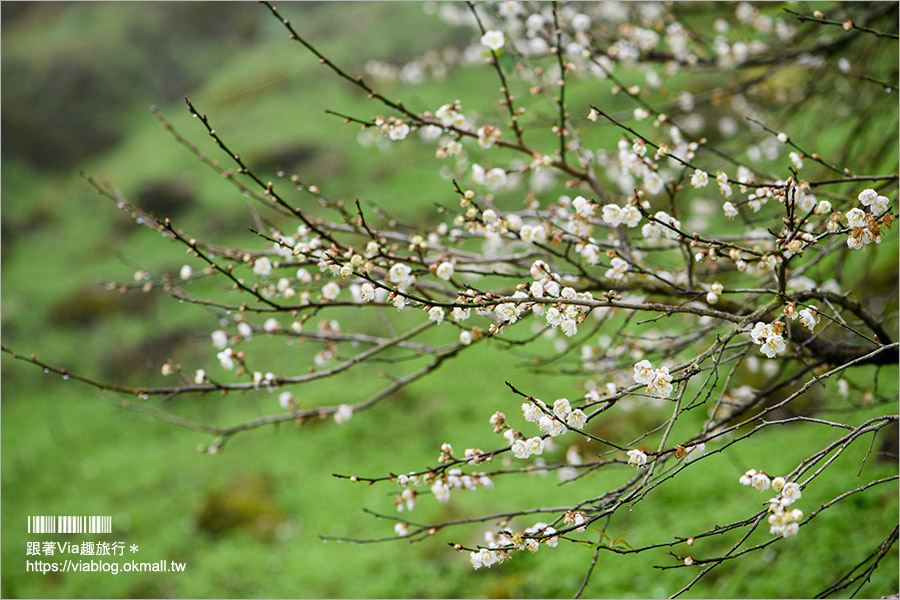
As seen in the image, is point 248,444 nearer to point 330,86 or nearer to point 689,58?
point 689,58

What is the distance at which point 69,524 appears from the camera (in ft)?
22.8

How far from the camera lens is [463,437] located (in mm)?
6988

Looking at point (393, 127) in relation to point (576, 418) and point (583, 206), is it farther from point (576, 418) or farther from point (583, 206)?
point (576, 418)

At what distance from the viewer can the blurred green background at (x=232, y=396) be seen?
4.89 meters

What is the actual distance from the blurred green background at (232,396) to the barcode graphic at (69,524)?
0.11 m

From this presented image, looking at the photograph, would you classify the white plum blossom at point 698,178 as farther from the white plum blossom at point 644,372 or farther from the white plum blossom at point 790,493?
the white plum blossom at point 790,493

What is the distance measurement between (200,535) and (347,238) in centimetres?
582

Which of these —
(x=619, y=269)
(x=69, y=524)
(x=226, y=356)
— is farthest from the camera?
(x=69, y=524)

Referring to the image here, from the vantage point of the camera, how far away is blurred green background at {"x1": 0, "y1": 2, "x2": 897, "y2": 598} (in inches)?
192

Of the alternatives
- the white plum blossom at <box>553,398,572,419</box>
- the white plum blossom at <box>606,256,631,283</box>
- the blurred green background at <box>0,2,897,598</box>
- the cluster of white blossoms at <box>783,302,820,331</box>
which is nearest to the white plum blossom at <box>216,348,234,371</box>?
the blurred green background at <box>0,2,897,598</box>

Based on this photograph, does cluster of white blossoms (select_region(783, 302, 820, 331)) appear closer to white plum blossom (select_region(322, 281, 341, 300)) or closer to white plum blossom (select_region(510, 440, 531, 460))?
white plum blossom (select_region(510, 440, 531, 460))

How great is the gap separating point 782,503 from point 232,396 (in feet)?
28.2

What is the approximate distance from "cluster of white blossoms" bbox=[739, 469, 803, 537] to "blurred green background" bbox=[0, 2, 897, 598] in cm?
174

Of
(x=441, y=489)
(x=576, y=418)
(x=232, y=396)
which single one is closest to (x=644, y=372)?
(x=576, y=418)
